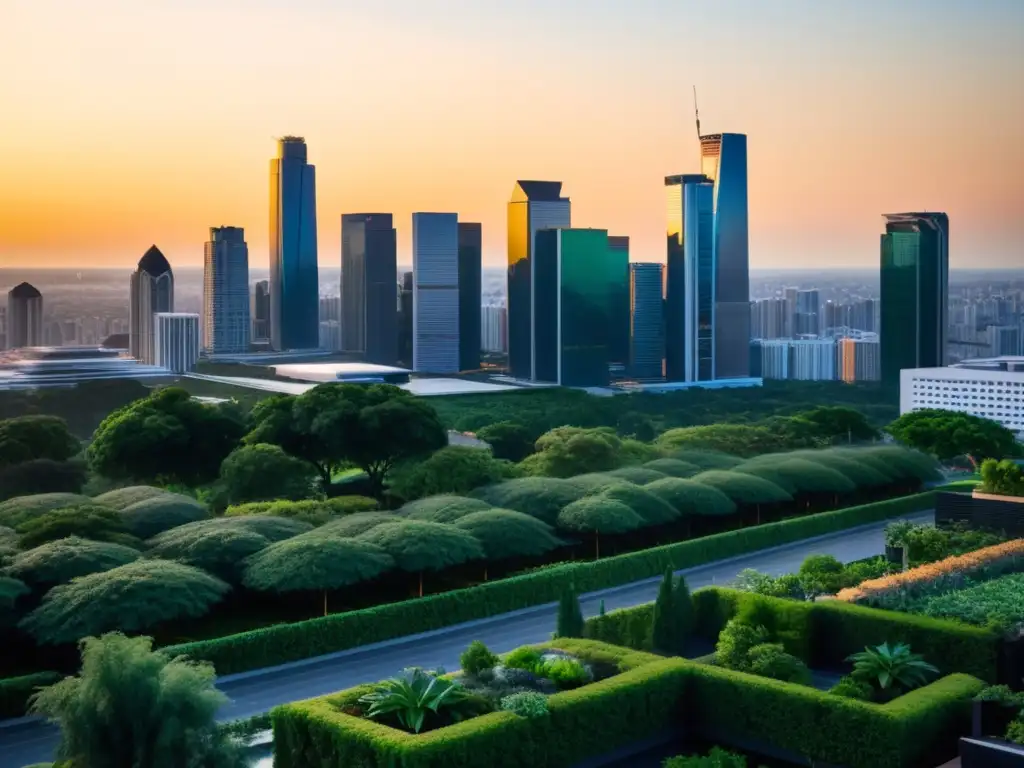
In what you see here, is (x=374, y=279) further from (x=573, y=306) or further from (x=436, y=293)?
(x=573, y=306)

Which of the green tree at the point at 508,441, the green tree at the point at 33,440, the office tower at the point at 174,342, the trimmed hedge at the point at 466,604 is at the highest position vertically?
the office tower at the point at 174,342

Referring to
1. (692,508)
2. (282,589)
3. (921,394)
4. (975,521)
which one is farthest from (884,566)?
(921,394)

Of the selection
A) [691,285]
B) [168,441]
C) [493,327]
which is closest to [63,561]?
[168,441]

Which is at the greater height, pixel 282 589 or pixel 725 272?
pixel 725 272

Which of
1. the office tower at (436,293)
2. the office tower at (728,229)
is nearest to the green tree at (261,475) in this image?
the office tower at (436,293)

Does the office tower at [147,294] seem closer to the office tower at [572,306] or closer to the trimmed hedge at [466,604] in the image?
the office tower at [572,306]

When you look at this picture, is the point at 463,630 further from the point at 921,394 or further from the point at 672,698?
the point at 921,394
